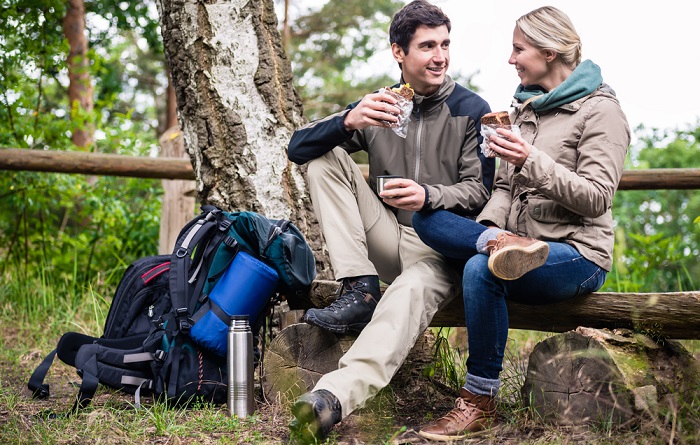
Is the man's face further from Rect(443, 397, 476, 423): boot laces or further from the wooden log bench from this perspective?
Rect(443, 397, 476, 423): boot laces

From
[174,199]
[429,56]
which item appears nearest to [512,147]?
[429,56]

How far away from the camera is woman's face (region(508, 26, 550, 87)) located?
10.0 feet

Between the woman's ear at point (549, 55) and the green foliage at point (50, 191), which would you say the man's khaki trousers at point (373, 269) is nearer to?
the woman's ear at point (549, 55)

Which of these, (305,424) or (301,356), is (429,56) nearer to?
(301,356)

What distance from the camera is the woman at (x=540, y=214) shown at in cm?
274

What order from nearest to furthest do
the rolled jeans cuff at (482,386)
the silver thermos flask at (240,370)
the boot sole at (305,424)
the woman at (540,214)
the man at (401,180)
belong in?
the boot sole at (305,424) → the woman at (540,214) → the rolled jeans cuff at (482,386) → the man at (401,180) → the silver thermos flask at (240,370)

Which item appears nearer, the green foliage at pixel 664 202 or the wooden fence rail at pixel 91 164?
the wooden fence rail at pixel 91 164

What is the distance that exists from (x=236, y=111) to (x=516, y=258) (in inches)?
88.6

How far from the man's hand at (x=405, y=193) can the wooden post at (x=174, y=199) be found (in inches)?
135

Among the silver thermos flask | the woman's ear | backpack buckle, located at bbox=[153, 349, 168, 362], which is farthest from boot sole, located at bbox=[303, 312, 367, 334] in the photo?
the woman's ear

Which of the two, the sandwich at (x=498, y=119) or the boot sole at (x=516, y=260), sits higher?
the sandwich at (x=498, y=119)

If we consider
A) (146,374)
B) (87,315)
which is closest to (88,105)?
(87,315)

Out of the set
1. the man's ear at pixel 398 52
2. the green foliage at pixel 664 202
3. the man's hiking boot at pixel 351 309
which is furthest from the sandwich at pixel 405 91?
the green foliage at pixel 664 202

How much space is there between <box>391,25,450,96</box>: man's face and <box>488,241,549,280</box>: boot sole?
998 millimetres
